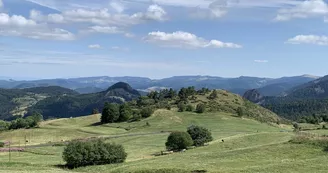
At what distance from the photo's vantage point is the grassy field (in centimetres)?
5006

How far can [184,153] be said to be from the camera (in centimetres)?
7050

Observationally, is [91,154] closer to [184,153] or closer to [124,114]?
[184,153]

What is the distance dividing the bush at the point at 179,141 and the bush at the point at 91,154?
1660cm

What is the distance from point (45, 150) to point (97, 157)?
107 feet

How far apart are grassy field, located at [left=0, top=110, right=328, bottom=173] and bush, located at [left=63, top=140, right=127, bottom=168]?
2591 millimetres

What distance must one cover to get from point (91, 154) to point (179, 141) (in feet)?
74.2

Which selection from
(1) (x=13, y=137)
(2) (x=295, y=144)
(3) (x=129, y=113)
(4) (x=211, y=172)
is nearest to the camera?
(4) (x=211, y=172)

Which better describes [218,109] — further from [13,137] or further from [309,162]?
[309,162]

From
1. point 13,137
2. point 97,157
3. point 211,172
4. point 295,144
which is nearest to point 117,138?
point 13,137

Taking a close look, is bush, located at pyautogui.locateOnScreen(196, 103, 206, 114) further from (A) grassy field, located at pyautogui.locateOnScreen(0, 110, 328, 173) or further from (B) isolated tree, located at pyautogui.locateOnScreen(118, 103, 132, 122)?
(B) isolated tree, located at pyautogui.locateOnScreen(118, 103, 132, 122)

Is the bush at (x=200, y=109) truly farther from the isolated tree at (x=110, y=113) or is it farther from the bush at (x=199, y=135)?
the bush at (x=199, y=135)

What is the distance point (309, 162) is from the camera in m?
48.8

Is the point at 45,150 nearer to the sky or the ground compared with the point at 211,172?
nearer to the ground

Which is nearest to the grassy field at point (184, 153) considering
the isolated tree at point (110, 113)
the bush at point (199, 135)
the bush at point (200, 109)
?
the bush at point (200, 109)
